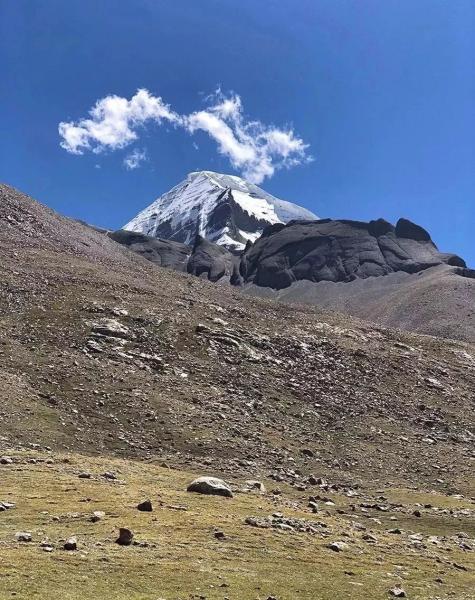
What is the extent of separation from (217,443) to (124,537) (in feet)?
67.5

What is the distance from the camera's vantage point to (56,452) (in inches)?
1293

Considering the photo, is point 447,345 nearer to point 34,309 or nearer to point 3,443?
point 34,309

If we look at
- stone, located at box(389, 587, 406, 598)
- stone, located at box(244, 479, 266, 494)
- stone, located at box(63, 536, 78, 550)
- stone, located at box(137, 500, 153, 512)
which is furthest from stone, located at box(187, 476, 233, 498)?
stone, located at box(389, 587, 406, 598)

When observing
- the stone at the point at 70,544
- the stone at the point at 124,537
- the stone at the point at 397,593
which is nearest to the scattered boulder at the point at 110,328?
the stone at the point at 124,537

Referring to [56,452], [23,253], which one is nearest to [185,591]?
[56,452]

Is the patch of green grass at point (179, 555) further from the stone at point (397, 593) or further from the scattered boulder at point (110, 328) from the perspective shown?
the scattered boulder at point (110, 328)

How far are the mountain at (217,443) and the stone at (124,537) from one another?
0.32 meters

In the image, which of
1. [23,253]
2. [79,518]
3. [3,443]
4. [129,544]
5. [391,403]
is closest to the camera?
[129,544]

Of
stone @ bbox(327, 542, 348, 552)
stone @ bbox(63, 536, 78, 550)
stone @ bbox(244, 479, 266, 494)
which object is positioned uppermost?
stone @ bbox(244, 479, 266, 494)

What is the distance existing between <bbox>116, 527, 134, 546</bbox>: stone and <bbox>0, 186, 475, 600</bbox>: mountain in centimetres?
32

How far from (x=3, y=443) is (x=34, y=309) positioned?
83.3 feet

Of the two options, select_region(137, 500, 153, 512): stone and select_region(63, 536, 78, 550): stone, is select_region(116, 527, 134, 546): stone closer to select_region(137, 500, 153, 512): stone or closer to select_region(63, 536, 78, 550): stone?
select_region(63, 536, 78, 550): stone

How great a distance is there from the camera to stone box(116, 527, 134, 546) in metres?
18.4

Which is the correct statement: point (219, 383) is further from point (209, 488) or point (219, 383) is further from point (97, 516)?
point (97, 516)
